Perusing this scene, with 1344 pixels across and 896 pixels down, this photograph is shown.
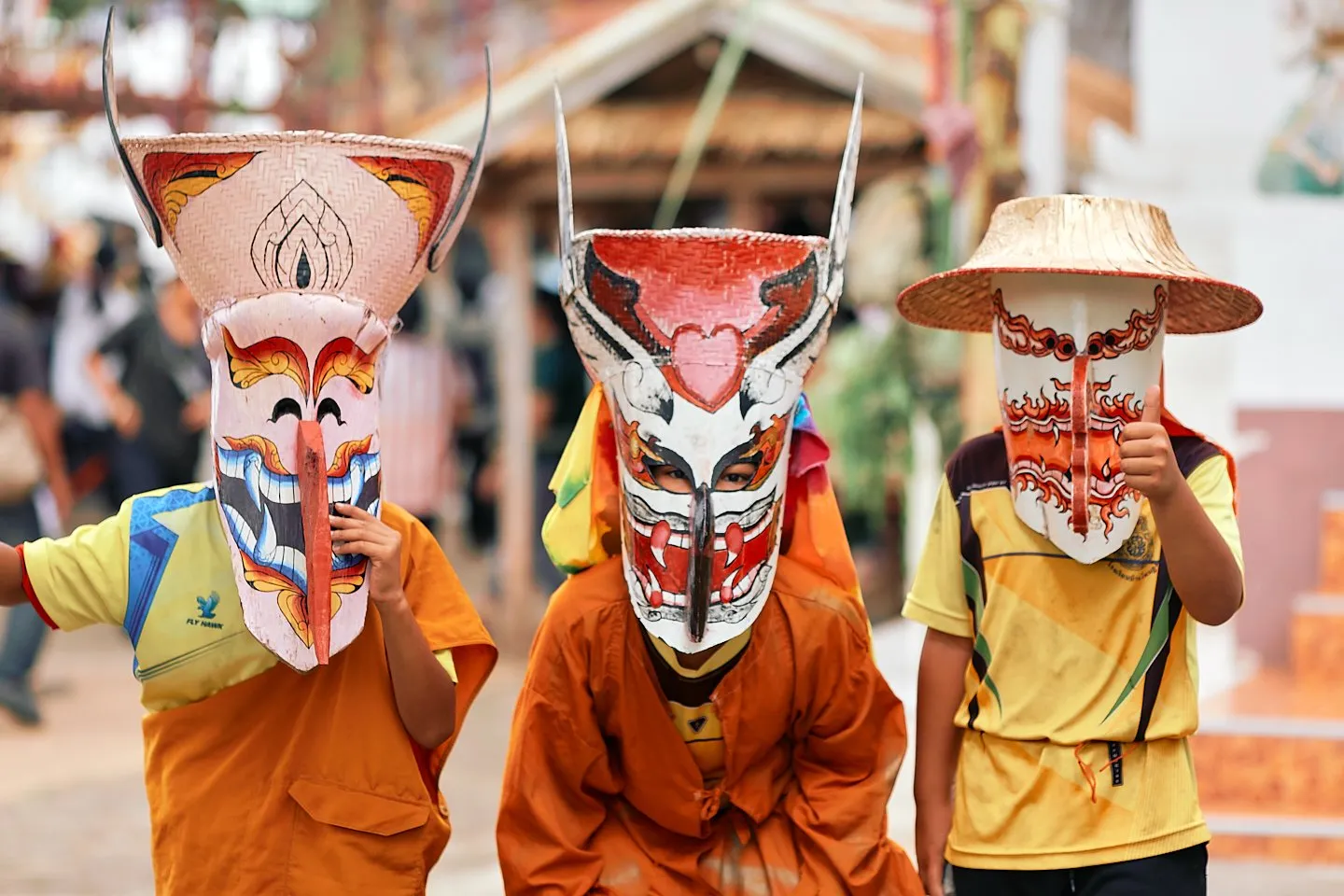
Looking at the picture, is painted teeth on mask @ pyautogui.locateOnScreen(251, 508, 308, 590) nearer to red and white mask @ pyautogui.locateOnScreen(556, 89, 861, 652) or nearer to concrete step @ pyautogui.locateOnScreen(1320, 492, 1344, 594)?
red and white mask @ pyautogui.locateOnScreen(556, 89, 861, 652)

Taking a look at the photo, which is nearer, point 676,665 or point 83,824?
point 676,665

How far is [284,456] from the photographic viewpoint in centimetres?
300

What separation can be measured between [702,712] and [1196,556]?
964 mm

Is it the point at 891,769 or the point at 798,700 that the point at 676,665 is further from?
the point at 891,769

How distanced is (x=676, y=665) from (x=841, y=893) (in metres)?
0.54

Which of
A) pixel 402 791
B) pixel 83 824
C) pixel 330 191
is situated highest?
pixel 330 191

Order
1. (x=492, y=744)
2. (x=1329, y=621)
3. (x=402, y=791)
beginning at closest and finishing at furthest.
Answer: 1. (x=402, y=791)
2. (x=1329, y=621)
3. (x=492, y=744)

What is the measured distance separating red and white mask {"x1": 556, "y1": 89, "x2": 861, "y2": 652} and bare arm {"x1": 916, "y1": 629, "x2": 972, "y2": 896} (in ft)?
1.58

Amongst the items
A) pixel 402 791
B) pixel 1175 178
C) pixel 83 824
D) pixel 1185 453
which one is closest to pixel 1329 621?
pixel 1175 178

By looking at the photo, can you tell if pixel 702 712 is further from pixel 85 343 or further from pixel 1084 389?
pixel 85 343

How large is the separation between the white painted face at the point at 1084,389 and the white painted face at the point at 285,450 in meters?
1.26

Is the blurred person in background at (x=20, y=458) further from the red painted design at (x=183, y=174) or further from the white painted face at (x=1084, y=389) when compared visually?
the white painted face at (x=1084, y=389)

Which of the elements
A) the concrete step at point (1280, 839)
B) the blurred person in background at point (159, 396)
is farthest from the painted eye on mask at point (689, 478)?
the blurred person in background at point (159, 396)

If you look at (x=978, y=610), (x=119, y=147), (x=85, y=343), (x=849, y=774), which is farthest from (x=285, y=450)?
(x=85, y=343)
